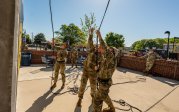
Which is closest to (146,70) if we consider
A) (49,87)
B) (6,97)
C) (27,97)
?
(49,87)

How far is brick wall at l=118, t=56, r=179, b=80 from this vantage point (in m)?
11.1

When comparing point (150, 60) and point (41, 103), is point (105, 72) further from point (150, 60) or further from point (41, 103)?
point (150, 60)

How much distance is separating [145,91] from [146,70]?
4760mm

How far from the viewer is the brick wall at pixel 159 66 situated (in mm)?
11109

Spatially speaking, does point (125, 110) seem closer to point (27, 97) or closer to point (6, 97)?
point (27, 97)

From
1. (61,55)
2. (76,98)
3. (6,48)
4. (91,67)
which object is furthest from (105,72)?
(61,55)

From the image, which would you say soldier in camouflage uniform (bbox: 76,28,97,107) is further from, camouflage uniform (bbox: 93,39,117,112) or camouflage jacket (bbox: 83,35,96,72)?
camouflage uniform (bbox: 93,39,117,112)

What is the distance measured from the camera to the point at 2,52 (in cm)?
173

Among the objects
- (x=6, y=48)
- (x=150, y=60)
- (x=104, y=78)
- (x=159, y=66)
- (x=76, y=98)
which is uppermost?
(x=6, y=48)

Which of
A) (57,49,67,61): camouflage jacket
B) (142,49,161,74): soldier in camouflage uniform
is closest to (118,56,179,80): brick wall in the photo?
(142,49,161,74): soldier in camouflage uniform

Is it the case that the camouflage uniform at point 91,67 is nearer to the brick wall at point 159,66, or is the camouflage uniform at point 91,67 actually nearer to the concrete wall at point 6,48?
the concrete wall at point 6,48

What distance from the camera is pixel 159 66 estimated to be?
12.1 metres

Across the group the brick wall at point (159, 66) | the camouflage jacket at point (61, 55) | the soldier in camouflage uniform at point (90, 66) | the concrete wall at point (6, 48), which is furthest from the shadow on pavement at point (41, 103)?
the brick wall at point (159, 66)

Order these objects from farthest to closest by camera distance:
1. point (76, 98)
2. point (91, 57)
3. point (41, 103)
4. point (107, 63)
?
point (76, 98)
point (41, 103)
point (91, 57)
point (107, 63)
